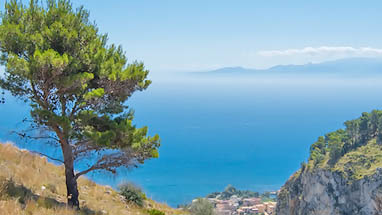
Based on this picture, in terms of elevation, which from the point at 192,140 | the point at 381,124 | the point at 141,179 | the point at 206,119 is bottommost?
the point at 141,179

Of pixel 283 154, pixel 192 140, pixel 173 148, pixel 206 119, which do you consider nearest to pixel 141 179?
pixel 173 148

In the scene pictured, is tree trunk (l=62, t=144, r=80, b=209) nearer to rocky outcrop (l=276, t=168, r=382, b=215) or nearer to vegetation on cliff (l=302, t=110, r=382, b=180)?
rocky outcrop (l=276, t=168, r=382, b=215)

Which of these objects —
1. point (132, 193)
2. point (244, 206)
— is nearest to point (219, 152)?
point (244, 206)

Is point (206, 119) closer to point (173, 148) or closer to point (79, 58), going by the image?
point (173, 148)

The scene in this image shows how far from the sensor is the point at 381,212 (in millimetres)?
31547

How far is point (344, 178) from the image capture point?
37250 millimetres

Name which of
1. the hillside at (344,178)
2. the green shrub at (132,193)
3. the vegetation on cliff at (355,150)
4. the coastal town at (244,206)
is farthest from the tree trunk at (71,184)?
the coastal town at (244,206)

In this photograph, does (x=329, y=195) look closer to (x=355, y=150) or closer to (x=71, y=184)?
(x=355, y=150)

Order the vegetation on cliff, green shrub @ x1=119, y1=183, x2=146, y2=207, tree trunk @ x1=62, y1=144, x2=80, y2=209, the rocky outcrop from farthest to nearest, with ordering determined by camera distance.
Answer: the vegetation on cliff, the rocky outcrop, green shrub @ x1=119, y1=183, x2=146, y2=207, tree trunk @ x1=62, y1=144, x2=80, y2=209

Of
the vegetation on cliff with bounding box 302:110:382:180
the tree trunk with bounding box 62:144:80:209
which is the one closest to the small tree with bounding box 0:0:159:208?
the tree trunk with bounding box 62:144:80:209

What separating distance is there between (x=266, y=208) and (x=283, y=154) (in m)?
54.7

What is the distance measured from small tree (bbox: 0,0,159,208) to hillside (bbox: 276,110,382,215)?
109 ft

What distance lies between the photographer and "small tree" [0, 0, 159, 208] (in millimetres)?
6270

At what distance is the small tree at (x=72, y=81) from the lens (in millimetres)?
6270
